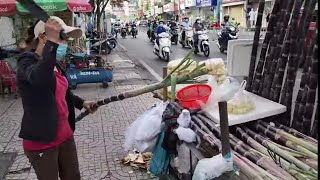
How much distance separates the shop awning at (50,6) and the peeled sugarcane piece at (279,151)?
596 centimetres

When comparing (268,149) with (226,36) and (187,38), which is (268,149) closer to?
(226,36)

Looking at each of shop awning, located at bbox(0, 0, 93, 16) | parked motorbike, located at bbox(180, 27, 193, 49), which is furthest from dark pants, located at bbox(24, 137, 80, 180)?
parked motorbike, located at bbox(180, 27, 193, 49)

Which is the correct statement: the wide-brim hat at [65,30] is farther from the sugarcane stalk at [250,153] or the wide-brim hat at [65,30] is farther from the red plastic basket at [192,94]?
the red plastic basket at [192,94]

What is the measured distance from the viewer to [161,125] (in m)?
3.30

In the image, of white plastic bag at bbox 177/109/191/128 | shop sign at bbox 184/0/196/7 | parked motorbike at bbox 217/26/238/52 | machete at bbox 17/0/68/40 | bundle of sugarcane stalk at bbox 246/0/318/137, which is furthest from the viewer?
shop sign at bbox 184/0/196/7

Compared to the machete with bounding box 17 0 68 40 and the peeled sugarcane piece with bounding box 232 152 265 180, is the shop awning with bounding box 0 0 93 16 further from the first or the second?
the peeled sugarcane piece with bounding box 232 152 265 180

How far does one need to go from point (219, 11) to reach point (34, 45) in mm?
37944

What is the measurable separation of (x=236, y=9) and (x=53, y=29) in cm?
3542

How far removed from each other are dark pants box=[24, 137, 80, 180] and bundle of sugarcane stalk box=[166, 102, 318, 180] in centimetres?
99

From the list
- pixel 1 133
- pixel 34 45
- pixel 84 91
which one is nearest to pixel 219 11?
pixel 84 91

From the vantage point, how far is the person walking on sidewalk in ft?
7.61

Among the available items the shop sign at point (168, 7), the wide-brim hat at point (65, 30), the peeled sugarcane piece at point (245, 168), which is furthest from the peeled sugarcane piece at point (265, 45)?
the shop sign at point (168, 7)

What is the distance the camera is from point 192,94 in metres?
3.51

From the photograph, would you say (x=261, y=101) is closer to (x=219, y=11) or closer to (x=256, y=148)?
(x=256, y=148)
